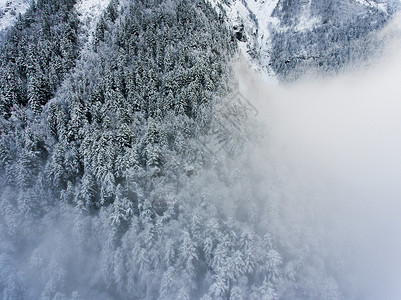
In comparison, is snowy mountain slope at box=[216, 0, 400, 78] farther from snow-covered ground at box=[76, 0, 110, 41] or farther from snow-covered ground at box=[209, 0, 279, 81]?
snow-covered ground at box=[76, 0, 110, 41]

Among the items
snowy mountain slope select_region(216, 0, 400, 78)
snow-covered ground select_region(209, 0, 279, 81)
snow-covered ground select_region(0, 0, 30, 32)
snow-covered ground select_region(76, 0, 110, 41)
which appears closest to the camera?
snow-covered ground select_region(76, 0, 110, 41)

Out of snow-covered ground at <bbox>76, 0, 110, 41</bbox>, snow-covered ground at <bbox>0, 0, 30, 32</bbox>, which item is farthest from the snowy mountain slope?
snow-covered ground at <bbox>0, 0, 30, 32</bbox>

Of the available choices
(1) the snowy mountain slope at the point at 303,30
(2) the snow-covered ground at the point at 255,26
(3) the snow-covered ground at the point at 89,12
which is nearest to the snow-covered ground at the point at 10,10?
(3) the snow-covered ground at the point at 89,12

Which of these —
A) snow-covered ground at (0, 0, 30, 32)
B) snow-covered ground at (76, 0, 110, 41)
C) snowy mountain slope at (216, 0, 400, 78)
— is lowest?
snowy mountain slope at (216, 0, 400, 78)

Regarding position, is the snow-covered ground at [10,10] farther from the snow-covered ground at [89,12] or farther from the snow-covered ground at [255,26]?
the snow-covered ground at [255,26]

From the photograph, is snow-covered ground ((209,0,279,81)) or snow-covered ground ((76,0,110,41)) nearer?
snow-covered ground ((76,0,110,41))
